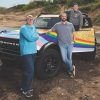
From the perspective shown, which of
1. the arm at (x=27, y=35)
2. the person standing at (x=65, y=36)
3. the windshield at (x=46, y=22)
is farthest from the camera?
the windshield at (x=46, y=22)

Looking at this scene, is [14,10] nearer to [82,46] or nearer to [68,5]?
[68,5]

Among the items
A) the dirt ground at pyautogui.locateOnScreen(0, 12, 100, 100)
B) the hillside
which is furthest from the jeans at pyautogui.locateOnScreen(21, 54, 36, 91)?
the hillside

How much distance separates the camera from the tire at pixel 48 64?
363 inches

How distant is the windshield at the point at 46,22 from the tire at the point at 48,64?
1.13 metres

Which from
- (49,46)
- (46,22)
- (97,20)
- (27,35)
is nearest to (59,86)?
(49,46)

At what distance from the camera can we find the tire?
9219mm

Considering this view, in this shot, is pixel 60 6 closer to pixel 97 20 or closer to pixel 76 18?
pixel 97 20

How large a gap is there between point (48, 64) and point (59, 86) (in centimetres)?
78

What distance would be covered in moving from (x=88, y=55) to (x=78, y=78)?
2.27m

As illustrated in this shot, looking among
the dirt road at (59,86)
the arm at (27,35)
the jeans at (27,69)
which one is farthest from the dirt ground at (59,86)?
the arm at (27,35)

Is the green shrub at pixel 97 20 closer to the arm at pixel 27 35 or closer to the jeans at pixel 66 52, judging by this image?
the jeans at pixel 66 52

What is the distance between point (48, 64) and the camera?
372 inches

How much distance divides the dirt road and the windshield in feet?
4.51

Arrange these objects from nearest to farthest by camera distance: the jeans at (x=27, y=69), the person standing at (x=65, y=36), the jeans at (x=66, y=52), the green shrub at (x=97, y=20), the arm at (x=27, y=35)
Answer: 1. the arm at (x=27, y=35)
2. the jeans at (x=27, y=69)
3. the person standing at (x=65, y=36)
4. the jeans at (x=66, y=52)
5. the green shrub at (x=97, y=20)
